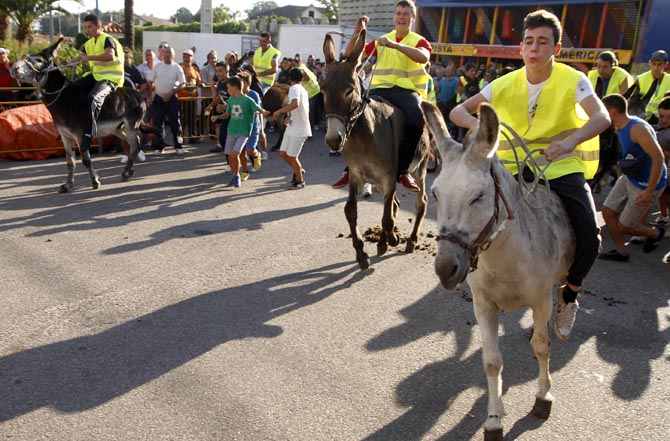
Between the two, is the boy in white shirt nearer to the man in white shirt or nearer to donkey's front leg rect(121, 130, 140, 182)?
donkey's front leg rect(121, 130, 140, 182)

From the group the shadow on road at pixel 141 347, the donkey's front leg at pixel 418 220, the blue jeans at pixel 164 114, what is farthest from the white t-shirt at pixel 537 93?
the blue jeans at pixel 164 114

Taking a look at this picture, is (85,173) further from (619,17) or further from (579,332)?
(619,17)

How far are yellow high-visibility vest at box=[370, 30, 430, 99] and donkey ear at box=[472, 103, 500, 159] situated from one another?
434 centimetres

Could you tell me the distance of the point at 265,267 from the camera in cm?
651

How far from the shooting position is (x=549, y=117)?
3686 mm

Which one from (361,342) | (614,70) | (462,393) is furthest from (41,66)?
(614,70)

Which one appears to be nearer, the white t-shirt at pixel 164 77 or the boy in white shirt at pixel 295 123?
the boy in white shirt at pixel 295 123

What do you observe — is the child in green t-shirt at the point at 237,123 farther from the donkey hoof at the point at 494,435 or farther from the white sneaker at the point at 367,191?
the donkey hoof at the point at 494,435

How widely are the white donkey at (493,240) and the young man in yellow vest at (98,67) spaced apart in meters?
7.83

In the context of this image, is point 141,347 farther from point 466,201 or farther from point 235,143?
point 235,143

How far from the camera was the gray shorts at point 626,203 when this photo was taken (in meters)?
6.97

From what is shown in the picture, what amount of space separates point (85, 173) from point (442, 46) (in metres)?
17.1

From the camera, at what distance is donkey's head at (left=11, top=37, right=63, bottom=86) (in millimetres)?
8914

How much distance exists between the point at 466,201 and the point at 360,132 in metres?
3.55
